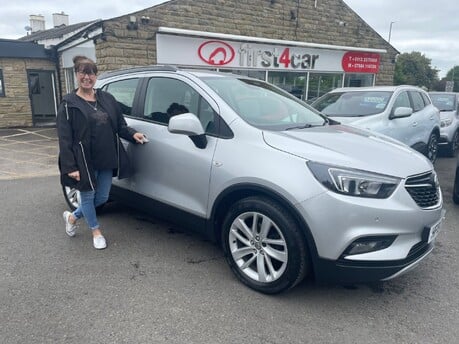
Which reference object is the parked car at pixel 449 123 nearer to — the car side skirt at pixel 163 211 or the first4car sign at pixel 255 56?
the first4car sign at pixel 255 56

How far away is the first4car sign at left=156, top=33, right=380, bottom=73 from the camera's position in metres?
10.7

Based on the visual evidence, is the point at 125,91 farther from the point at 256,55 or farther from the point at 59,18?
the point at 59,18

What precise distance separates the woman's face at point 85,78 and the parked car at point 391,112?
4021 mm

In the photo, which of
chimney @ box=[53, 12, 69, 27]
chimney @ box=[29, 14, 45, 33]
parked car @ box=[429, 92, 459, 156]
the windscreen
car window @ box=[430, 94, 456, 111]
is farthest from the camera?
chimney @ box=[53, 12, 69, 27]

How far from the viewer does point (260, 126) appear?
3057mm

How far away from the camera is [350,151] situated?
2.78 meters

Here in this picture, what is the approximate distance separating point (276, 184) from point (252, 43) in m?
10.7

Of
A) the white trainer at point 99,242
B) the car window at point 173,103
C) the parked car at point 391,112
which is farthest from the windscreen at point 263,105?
the parked car at point 391,112

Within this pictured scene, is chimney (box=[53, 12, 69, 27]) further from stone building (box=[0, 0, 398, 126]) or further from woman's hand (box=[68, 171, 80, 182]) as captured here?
woman's hand (box=[68, 171, 80, 182])

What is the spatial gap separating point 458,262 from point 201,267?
7.93ft

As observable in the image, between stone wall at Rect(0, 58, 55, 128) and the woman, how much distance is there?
1085 centimetres

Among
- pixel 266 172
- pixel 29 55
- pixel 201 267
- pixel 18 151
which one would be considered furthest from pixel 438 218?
pixel 29 55

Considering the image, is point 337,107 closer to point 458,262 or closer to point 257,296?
point 458,262

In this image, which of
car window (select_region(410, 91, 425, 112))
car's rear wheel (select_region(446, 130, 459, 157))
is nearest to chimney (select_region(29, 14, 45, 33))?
car window (select_region(410, 91, 425, 112))
